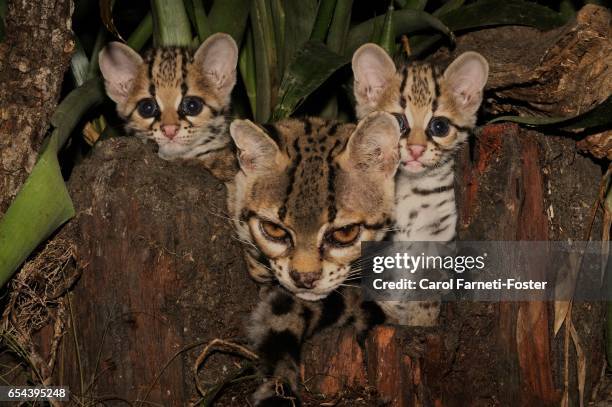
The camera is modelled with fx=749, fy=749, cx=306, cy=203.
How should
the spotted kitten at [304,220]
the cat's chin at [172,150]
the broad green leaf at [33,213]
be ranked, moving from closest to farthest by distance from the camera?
1. the broad green leaf at [33,213]
2. the spotted kitten at [304,220]
3. the cat's chin at [172,150]

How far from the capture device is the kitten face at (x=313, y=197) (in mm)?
3389

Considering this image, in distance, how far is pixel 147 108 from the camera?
4.36 meters

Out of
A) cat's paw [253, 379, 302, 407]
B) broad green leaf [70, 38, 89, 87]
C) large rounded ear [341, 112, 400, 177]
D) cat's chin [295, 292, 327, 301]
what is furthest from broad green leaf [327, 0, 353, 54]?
cat's paw [253, 379, 302, 407]

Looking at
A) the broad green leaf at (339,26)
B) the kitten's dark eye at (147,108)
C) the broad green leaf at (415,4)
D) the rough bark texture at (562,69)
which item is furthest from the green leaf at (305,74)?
the broad green leaf at (415,4)

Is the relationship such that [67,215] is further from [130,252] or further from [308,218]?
[308,218]

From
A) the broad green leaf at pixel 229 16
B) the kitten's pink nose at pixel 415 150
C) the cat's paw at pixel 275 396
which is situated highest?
the broad green leaf at pixel 229 16

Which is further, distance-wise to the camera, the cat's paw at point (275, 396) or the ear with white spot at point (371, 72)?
the ear with white spot at point (371, 72)

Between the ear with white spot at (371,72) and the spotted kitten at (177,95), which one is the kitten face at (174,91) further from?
the ear with white spot at (371,72)

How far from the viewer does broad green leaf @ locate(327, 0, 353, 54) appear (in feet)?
15.2

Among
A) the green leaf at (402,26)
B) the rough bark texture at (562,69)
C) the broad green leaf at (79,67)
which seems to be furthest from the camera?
the broad green leaf at (79,67)

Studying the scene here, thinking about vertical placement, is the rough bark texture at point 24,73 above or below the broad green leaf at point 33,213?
above

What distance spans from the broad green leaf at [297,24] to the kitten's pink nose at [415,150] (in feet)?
4.19

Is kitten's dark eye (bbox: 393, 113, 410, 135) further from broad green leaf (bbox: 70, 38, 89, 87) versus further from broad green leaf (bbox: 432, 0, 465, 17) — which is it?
broad green leaf (bbox: 70, 38, 89, 87)

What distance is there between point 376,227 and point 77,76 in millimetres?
2457
